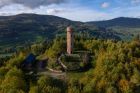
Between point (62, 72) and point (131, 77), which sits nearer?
point (131, 77)

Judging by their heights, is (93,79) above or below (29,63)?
below

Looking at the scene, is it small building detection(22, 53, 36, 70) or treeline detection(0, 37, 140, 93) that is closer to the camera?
treeline detection(0, 37, 140, 93)

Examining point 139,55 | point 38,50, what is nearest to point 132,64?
point 139,55

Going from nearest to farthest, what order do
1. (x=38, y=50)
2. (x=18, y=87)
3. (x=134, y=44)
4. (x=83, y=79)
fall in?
(x=18, y=87) → (x=83, y=79) → (x=134, y=44) → (x=38, y=50)

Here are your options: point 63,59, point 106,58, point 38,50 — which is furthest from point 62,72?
point 38,50

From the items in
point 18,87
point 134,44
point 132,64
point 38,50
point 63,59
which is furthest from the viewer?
point 38,50

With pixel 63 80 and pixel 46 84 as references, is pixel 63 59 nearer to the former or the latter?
pixel 63 80

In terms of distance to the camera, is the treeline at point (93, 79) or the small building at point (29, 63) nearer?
the treeline at point (93, 79)

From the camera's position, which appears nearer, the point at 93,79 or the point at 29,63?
the point at 93,79

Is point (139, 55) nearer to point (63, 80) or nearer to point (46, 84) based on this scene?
point (63, 80)
